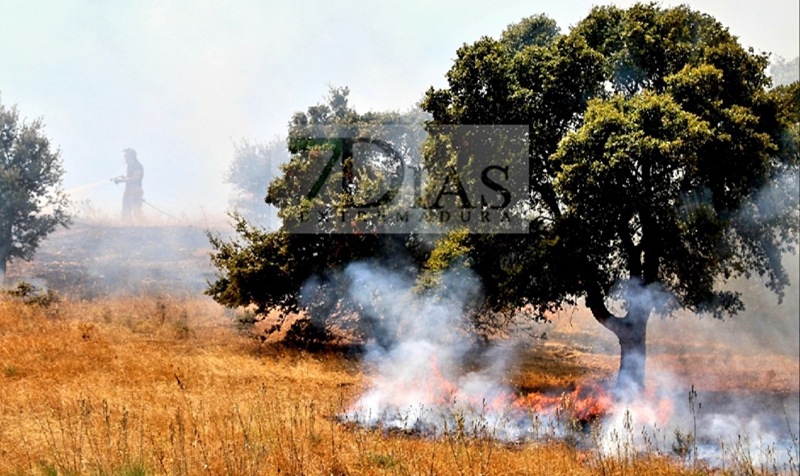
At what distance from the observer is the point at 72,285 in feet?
98.3

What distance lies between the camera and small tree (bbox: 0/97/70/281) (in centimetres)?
2666

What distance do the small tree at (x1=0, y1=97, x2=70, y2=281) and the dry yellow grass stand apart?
9.98 m

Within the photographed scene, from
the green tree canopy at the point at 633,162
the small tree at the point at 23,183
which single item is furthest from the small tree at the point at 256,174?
the green tree canopy at the point at 633,162

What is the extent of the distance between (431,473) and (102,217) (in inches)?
1988

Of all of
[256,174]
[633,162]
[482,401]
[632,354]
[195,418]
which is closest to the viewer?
[195,418]

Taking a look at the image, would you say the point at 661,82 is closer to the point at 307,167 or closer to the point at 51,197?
the point at 307,167

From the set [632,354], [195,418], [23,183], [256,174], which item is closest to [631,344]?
[632,354]

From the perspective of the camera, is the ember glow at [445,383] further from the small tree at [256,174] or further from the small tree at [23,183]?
the small tree at [256,174]

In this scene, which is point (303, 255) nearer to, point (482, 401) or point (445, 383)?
point (445, 383)

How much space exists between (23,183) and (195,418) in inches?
912

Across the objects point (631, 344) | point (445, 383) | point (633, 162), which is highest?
point (633, 162)

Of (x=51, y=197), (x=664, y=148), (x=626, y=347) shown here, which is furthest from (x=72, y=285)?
(x=664, y=148)

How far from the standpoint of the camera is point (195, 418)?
10.2 meters

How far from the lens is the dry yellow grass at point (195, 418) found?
827cm
